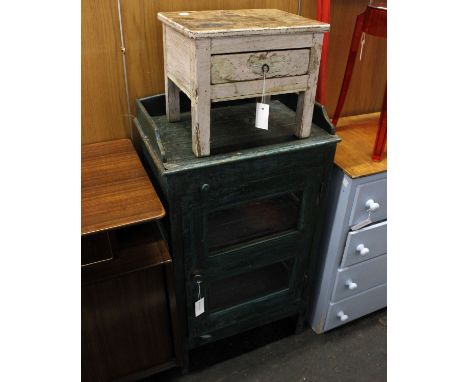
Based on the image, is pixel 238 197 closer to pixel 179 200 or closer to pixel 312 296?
pixel 179 200

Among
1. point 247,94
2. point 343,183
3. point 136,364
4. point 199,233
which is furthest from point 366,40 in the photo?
point 136,364

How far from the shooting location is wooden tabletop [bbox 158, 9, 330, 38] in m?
0.94

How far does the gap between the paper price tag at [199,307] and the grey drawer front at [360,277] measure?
537 millimetres

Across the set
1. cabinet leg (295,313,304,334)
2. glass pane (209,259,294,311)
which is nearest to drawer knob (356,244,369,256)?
glass pane (209,259,294,311)

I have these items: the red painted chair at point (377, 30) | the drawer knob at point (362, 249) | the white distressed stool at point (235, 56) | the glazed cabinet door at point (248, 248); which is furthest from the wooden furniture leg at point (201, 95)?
the drawer knob at point (362, 249)

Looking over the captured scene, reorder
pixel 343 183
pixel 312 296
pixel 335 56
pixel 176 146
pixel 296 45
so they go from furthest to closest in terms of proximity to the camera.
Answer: pixel 312 296 → pixel 335 56 → pixel 343 183 → pixel 176 146 → pixel 296 45

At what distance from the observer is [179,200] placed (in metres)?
1.06

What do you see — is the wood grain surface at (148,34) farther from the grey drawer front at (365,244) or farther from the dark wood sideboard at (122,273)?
the grey drawer front at (365,244)

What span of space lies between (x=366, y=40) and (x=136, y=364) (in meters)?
1.49

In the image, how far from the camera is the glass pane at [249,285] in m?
1.39

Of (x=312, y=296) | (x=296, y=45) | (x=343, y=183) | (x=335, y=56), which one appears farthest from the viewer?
Answer: (x=312, y=296)

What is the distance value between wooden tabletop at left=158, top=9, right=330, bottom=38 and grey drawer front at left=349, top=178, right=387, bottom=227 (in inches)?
21.4

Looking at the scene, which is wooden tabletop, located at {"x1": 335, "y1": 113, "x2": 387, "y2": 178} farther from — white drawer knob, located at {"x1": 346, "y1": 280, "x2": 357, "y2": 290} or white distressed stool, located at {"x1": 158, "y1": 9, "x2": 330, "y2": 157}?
white drawer knob, located at {"x1": 346, "y1": 280, "x2": 357, "y2": 290}

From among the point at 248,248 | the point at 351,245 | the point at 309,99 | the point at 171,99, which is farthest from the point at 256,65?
the point at 351,245
